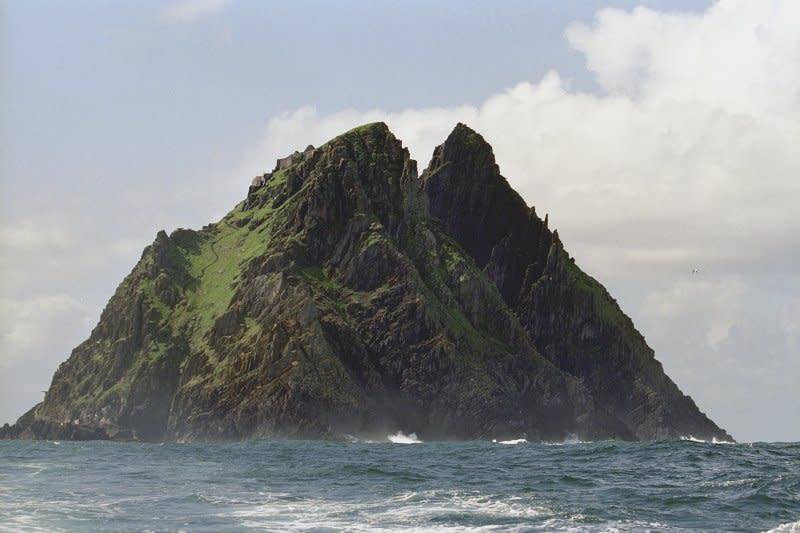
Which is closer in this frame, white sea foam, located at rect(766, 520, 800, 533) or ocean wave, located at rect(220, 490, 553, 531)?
white sea foam, located at rect(766, 520, 800, 533)

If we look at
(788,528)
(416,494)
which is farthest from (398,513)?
(788,528)

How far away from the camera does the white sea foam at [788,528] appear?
46.5m

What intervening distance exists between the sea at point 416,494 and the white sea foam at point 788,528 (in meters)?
0.13

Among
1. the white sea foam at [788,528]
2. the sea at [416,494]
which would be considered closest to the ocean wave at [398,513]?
the sea at [416,494]

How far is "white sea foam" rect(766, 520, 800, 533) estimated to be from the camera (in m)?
46.5

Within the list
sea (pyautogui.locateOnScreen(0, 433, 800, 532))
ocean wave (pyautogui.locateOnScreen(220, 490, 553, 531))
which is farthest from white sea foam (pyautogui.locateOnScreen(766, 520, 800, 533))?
ocean wave (pyautogui.locateOnScreen(220, 490, 553, 531))

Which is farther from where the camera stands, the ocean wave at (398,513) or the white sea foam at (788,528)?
the ocean wave at (398,513)

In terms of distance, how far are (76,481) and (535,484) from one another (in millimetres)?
31380

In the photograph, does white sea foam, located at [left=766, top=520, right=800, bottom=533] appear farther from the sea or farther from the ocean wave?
the ocean wave

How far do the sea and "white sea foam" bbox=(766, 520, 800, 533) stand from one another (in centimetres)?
13

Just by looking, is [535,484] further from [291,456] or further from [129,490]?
[291,456]

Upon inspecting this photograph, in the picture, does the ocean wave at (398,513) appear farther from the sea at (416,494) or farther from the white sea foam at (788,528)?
the white sea foam at (788,528)

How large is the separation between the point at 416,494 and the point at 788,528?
75.5ft

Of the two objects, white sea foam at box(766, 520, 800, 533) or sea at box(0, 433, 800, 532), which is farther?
sea at box(0, 433, 800, 532)
